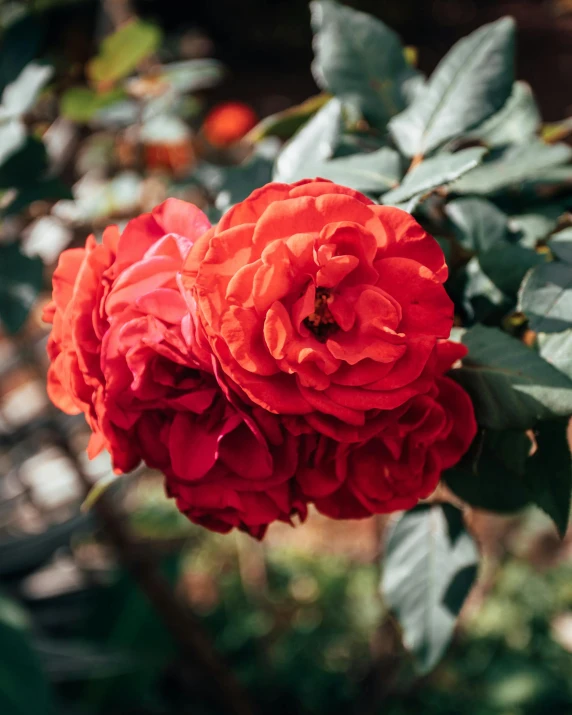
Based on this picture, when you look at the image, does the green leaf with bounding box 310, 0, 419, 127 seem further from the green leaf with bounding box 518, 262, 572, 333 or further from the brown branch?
the brown branch

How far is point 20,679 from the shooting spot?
3.62 ft

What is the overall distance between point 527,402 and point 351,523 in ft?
5.99

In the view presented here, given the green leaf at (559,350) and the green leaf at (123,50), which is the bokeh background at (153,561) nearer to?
the green leaf at (123,50)

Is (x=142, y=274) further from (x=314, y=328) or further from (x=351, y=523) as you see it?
(x=351, y=523)

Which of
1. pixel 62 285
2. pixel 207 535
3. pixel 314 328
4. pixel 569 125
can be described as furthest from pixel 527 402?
pixel 207 535

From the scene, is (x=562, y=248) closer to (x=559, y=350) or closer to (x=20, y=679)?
(x=559, y=350)

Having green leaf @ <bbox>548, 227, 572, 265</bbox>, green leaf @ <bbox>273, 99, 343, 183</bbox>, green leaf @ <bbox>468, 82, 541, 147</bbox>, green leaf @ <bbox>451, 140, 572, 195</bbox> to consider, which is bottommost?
green leaf @ <bbox>468, 82, 541, 147</bbox>

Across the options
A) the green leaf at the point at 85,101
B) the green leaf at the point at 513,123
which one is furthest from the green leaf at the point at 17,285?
the green leaf at the point at 513,123

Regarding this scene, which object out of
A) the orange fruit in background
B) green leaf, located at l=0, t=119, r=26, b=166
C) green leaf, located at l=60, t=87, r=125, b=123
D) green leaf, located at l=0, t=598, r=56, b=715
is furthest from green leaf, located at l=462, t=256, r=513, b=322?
the orange fruit in background

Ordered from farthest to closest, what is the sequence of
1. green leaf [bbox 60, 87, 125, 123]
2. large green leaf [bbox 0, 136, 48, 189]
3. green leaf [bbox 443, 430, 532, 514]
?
1. green leaf [bbox 60, 87, 125, 123]
2. large green leaf [bbox 0, 136, 48, 189]
3. green leaf [bbox 443, 430, 532, 514]

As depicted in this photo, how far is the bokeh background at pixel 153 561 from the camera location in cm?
86

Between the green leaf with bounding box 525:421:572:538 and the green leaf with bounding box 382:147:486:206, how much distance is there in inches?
6.7

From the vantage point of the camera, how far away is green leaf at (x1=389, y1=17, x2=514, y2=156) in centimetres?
47

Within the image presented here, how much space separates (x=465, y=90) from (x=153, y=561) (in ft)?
3.36
